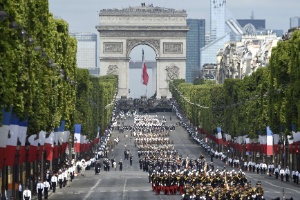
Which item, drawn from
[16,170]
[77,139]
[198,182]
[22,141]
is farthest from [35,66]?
[77,139]

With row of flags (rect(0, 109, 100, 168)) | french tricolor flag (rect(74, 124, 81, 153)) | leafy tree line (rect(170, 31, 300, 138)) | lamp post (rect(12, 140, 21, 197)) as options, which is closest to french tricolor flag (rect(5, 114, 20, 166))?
row of flags (rect(0, 109, 100, 168))

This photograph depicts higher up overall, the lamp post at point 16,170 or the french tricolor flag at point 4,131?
the french tricolor flag at point 4,131

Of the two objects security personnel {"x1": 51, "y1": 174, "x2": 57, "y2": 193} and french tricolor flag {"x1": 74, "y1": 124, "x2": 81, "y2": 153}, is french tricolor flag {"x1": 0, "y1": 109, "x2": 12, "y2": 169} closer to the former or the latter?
security personnel {"x1": 51, "y1": 174, "x2": 57, "y2": 193}

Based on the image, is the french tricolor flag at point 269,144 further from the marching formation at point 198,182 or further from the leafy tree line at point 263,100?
the marching formation at point 198,182

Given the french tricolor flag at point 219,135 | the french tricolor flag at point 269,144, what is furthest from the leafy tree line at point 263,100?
the french tricolor flag at point 269,144

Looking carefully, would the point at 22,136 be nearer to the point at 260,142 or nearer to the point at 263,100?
the point at 260,142

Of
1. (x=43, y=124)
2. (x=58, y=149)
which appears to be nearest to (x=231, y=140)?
(x=58, y=149)

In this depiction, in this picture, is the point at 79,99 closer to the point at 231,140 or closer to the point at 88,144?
the point at 88,144
